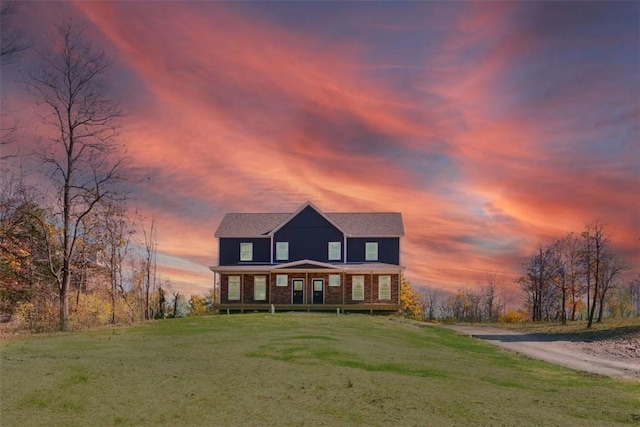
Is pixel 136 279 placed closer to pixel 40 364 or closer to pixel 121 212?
pixel 121 212

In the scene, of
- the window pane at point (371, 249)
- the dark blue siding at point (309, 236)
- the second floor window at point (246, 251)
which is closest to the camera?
the dark blue siding at point (309, 236)

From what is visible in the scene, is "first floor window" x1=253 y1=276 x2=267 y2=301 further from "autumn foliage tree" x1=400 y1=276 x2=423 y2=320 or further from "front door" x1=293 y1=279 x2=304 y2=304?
"autumn foliage tree" x1=400 y1=276 x2=423 y2=320

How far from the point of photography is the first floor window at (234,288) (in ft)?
143

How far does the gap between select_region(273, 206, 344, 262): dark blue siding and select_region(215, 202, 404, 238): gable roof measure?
0.45m

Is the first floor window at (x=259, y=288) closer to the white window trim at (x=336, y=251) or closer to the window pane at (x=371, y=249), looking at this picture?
the white window trim at (x=336, y=251)

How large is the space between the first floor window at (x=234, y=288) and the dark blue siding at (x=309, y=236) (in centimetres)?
423

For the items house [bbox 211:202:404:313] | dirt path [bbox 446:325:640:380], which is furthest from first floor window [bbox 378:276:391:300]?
dirt path [bbox 446:325:640:380]

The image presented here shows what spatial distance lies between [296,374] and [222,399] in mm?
2373

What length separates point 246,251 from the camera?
45.5 meters

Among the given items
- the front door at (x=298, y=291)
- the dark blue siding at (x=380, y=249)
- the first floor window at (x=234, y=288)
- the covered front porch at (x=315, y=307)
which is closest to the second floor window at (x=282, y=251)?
the front door at (x=298, y=291)

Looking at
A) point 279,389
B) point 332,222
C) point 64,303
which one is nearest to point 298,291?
point 332,222

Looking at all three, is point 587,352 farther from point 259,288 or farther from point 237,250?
point 237,250

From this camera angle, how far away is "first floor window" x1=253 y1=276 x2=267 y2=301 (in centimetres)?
4309

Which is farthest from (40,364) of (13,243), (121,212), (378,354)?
(13,243)
